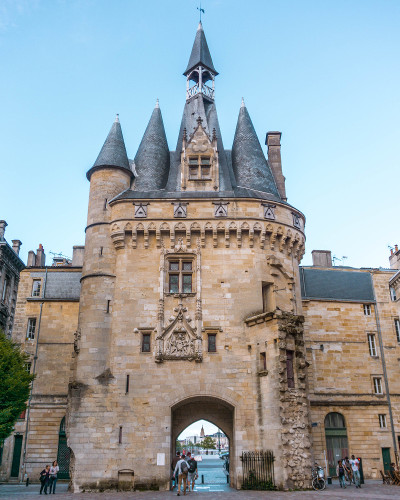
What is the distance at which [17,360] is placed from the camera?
20516 mm

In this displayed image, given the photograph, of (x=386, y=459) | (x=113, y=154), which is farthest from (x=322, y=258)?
(x=113, y=154)

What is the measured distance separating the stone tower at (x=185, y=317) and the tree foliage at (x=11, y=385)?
200 centimetres

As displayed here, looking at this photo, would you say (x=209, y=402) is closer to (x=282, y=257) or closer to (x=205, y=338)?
(x=205, y=338)

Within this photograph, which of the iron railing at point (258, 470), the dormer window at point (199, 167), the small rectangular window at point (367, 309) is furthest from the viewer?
the small rectangular window at point (367, 309)

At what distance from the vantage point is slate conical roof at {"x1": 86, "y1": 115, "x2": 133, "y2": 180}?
80.8ft

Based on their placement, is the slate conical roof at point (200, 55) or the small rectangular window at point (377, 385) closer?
the small rectangular window at point (377, 385)

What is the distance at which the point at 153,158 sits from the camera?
26.0 meters

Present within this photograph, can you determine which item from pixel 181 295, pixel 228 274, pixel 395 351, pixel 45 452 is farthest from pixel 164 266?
pixel 395 351

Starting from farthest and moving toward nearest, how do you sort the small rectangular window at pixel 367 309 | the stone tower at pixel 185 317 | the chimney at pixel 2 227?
the chimney at pixel 2 227, the small rectangular window at pixel 367 309, the stone tower at pixel 185 317

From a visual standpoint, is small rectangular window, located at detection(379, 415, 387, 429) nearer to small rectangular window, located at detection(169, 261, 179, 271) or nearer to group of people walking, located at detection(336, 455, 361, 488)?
group of people walking, located at detection(336, 455, 361, 488)

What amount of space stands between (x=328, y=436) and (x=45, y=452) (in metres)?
15.1

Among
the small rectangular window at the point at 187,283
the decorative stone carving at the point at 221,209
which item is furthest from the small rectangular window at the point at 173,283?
the decorative stone carving at the point at 221,209

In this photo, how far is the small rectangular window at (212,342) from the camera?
68.9 feet

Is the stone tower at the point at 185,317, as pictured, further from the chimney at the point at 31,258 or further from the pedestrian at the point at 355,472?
the chimney at the point at 31,258
